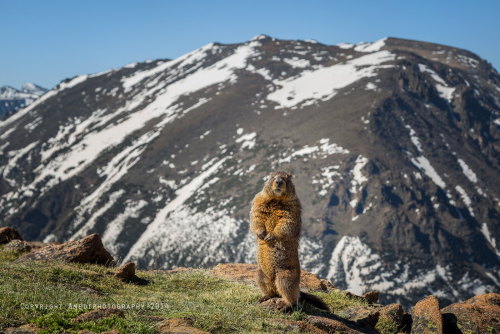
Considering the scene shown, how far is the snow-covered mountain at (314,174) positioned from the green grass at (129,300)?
74463 millimetres

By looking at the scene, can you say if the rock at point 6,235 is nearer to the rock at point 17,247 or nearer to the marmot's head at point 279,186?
the rock at point 17,247

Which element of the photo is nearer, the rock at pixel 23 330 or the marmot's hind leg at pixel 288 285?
the rock at pixel 23 330

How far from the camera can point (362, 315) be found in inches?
539

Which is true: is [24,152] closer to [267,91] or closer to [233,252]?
[267,91]

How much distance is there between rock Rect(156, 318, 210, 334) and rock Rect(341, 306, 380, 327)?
5609mm

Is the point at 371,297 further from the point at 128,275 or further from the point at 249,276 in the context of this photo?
the point at 128,275

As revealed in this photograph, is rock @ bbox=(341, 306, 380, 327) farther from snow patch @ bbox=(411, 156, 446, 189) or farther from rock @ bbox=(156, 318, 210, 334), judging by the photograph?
snow patch @ bbox=(411, 156, 446, 189)

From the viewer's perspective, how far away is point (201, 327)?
10.2 meters

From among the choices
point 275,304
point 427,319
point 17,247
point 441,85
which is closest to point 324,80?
point 441,85

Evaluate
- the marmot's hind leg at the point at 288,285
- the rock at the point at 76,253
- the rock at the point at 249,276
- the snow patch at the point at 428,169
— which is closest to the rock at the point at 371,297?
the rock at the point at 249,276

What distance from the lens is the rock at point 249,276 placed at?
17.9 m

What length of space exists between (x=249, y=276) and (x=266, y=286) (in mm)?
6243

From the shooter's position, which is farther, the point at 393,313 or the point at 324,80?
the point at 324,80

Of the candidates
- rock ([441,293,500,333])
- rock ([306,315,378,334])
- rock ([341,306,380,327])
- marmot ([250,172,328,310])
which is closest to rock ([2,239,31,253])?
marmot ([250,172,328,310])
